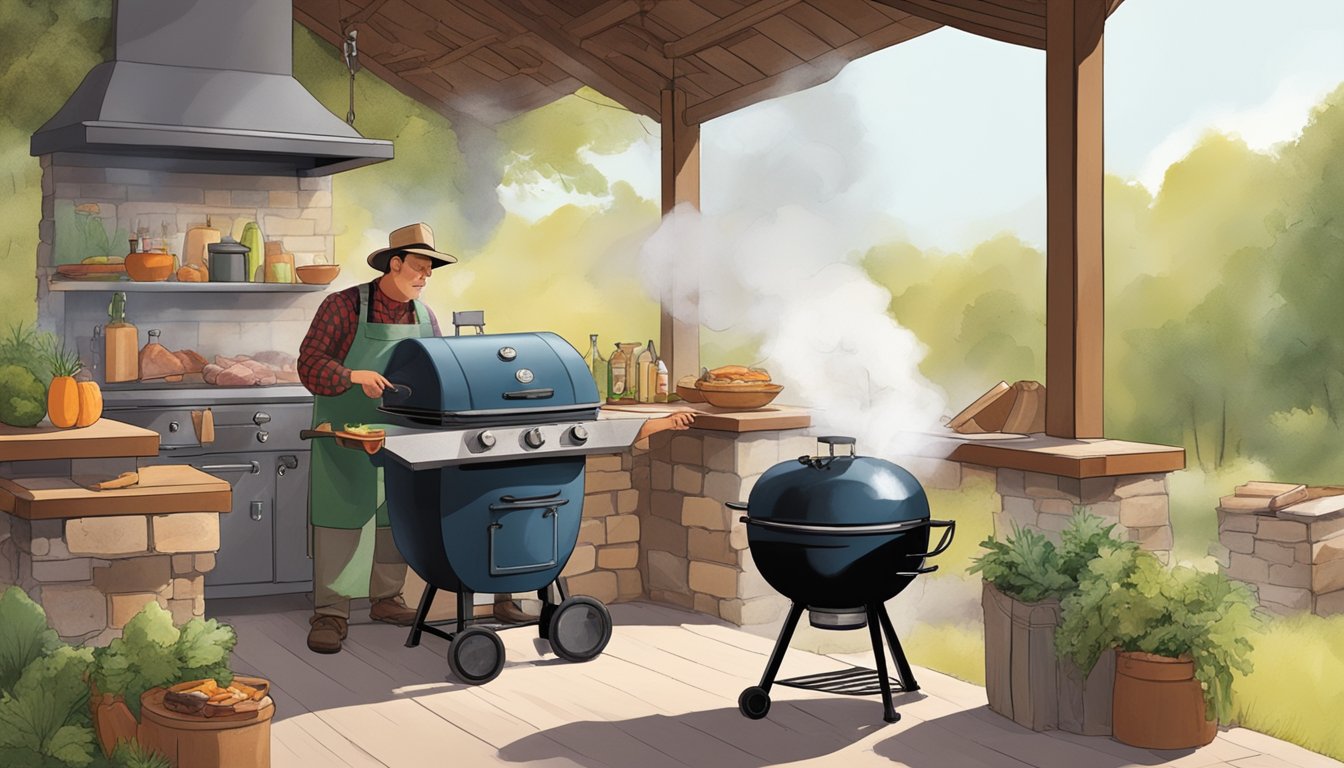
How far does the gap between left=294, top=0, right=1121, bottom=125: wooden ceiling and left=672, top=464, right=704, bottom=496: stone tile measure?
1.77 meters

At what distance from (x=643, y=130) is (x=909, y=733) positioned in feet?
24.1

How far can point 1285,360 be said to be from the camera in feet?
33.3

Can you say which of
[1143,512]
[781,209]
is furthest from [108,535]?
[781,209]

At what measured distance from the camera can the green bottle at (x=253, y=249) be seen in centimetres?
688

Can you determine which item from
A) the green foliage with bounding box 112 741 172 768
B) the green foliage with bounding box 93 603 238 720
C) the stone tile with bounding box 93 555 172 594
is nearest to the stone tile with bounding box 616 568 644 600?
the stone tile with bounding box 93 555 172 594

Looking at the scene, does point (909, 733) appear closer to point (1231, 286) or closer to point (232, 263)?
point (232, 263)

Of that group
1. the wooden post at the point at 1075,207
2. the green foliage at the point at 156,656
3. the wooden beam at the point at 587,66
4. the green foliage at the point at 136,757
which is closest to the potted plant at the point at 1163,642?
the wooden post at the point at 1075,207

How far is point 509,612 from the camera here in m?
5.76

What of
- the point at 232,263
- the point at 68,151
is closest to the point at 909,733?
the point at 232,263

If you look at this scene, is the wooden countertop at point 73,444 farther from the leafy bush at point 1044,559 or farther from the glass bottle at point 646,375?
the glass bottle at point 646,375

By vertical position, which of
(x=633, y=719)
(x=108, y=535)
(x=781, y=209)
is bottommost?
(x=633, y=719)

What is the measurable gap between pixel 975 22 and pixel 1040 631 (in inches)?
89.2

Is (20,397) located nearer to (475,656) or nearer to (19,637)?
(19,637)

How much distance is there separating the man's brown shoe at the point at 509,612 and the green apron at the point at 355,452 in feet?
2.01
